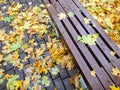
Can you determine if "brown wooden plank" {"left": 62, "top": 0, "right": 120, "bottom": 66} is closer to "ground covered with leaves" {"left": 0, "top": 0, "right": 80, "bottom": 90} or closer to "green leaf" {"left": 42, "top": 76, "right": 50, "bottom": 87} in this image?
"ground covered with leaves" {"left": 0, "top": 0, "right": 80, "bottom": 90}

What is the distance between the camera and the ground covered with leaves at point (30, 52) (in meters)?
2.91

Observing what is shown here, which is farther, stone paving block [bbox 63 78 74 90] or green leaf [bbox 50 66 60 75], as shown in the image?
green leaf [bbox 50 66 60 75]

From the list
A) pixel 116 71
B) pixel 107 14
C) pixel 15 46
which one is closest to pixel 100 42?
pixel 116 71

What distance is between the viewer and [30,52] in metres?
3.36

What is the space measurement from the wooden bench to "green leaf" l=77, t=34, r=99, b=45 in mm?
45

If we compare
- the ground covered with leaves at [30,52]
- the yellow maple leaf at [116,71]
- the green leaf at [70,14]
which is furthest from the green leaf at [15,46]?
the yellow maple leaf at [116,71]

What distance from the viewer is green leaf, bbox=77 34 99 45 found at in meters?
2.46

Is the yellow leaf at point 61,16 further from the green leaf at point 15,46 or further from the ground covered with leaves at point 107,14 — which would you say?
the green leaf at point 15,46

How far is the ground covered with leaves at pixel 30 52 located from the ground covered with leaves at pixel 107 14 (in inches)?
33.4

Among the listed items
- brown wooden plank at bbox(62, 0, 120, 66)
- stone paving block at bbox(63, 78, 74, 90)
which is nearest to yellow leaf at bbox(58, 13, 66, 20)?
brown wooden plank at bbox(62, 0, 120, 66)

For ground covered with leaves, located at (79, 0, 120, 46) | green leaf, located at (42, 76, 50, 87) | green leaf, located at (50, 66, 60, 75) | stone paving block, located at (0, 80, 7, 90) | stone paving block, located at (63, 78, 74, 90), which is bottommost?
stone paving block, located at (63, 78, 74, 90)

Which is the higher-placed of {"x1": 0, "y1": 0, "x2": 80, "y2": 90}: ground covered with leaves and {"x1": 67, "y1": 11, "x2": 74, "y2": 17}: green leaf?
{"x1": 67, "y1": 11, "x2": 74, "y2": 17}: green leaf

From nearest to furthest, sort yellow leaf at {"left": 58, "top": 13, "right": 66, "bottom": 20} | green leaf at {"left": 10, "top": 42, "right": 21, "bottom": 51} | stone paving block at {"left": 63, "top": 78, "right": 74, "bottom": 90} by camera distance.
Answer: stone paving block at {"left": 63, "top": 78, "right": 74, "bottom": 90}, yellow leaf at {"left": 58, "top": 13, "right": 66, "bottom": 20}, green leaf at {"left": 10, "top": 42, "right": 21, "bottom": 51}

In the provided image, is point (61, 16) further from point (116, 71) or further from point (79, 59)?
point (116, 71)
